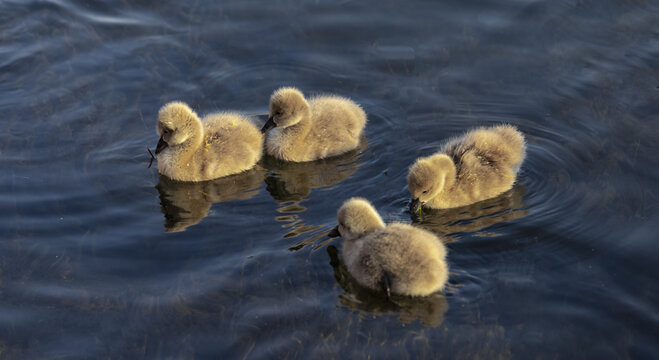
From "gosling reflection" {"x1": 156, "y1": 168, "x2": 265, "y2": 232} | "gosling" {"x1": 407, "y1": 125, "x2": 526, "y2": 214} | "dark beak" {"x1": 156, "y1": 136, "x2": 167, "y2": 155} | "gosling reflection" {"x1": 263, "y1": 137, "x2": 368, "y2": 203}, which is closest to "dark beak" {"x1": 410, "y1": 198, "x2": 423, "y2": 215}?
"gosling" {"x1": 407, "y1": 125, "x2": 526, "y2": 214}

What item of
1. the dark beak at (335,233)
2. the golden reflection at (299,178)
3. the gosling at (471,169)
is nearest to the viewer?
the dark beak at (335,233)

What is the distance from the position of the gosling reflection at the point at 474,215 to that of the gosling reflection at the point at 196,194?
1520 mm

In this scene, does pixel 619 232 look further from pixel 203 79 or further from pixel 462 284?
pixel 203 79

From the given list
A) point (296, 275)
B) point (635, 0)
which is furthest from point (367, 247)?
point (635, 0)

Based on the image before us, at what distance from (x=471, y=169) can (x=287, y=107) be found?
1714 mm

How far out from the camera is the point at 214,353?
516 cm

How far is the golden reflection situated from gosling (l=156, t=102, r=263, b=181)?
300mm

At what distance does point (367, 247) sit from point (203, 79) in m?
3.51

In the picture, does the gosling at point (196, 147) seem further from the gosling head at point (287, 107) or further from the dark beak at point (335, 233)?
the dark beak at point (335, 233)

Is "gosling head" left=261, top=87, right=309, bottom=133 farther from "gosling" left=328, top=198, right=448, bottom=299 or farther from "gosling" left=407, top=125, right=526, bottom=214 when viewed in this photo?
"gosling" left=328, top=198, right=448, bottom=299

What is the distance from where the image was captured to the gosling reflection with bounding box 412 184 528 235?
6223 mm

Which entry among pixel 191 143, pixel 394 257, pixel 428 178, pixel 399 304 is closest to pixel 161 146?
pixel 191 143

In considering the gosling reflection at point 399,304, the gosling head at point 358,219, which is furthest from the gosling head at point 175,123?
the gosling reflection at point 399,304

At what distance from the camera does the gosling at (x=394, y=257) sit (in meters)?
5.33
